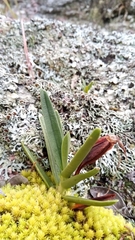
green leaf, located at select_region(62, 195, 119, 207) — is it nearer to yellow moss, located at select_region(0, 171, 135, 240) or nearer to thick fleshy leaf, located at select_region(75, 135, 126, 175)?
yellow moss, located at select_region(0, 171, 135, 240)

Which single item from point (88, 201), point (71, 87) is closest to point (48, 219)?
point (88, 201)

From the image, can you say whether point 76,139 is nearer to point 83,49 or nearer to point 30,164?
point 30,164

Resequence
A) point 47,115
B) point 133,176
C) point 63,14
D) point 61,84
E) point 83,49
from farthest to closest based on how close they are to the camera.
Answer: point 63,14
point 83,49
point 61,84
point 133,176
point 47,115

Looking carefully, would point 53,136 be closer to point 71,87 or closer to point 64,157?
point 64,157

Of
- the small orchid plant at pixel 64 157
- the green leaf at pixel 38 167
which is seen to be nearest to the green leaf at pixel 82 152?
the small orchid plant at pixel 64 157

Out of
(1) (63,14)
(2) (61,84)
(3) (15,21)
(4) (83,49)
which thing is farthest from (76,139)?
(1) (63,14)

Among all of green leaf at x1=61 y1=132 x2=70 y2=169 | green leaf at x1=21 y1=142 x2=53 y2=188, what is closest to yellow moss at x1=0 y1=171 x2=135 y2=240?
green leaf at x1=21 y1=142 x2=53 y2=188
